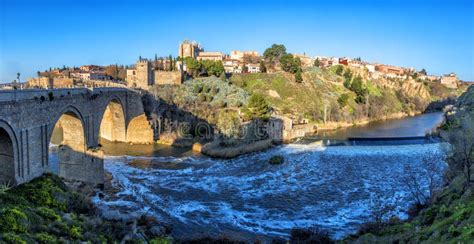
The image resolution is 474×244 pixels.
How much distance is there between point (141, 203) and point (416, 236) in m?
15.4

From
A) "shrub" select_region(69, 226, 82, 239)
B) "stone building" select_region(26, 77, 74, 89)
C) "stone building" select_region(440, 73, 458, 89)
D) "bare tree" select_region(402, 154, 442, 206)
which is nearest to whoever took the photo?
"shrub" select_region(69, 226, 82, 239)

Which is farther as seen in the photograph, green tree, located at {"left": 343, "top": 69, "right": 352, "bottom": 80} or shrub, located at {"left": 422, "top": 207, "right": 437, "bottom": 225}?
green tree, located at {"left": 343, "top": 69, "right": 352, "bottom": 80}

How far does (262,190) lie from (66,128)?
1454 cm

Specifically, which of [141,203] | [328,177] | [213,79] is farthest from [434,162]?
[213,79]

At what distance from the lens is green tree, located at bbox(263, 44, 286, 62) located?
8512 cm

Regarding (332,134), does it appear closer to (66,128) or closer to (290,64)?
(290,64)

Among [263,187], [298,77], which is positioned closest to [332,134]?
[298,77]

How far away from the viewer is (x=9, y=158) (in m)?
17.7

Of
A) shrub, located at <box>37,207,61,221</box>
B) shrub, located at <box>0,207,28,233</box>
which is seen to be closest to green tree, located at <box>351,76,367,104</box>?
shrub, located at <box>37,207,61,221</box>

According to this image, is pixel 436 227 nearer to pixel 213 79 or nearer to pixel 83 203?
pixel 83 203

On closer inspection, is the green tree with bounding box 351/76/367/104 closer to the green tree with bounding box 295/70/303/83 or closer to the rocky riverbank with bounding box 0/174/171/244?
the green tree with bounding box 295/70/303/83

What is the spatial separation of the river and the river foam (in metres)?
0.05

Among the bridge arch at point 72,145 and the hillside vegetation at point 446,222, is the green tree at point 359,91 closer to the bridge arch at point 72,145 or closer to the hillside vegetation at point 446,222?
the hillside vegetation at point 446,222

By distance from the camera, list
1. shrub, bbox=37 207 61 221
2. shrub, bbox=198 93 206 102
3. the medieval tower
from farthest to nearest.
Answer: the medieval tower, shrub, bbox=198 93 206 102, shrub, bbox=37 207 61 221
